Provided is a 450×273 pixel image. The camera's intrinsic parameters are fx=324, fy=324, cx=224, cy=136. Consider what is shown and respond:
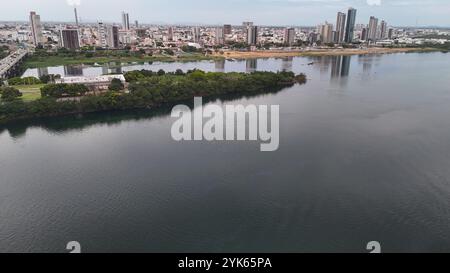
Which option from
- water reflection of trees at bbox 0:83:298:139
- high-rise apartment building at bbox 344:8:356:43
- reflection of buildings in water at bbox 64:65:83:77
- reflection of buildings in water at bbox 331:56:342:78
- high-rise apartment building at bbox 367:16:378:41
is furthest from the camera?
high-rise apartment building at bbox 367:16:378:41

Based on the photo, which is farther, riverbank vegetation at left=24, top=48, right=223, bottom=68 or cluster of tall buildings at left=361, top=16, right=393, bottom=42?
cluster of tall buildings at left=361, top=16, right=393, bottom=42

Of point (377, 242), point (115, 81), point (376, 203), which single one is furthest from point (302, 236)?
point (115, 81)

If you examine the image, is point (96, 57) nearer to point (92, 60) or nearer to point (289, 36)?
point (92, 60)

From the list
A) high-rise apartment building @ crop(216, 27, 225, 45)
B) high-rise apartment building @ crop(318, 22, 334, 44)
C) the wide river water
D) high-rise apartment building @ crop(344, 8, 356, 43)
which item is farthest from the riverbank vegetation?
high-rise apartment building @ crop(344, 8, 356, 43)

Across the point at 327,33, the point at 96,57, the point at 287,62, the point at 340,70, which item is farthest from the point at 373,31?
the point at 96,57

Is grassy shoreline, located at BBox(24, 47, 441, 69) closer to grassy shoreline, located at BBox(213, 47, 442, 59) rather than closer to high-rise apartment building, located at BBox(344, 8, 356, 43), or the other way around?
grassy shoreline, located at BBox(213, 47, 442, 59)

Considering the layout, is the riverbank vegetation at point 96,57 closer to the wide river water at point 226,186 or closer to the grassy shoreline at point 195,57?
the grassy shoreline at point 195,57

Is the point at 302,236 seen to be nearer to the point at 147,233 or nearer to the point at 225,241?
the point at 225,241

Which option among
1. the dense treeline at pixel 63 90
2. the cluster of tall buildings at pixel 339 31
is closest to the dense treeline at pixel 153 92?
the dense treeline at pixel 63 90
